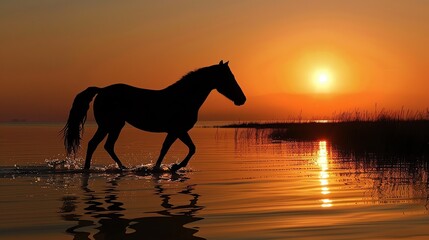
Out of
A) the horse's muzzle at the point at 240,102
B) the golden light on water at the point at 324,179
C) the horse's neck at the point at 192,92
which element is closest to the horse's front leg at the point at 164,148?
the horse's neck at the point at 192,92

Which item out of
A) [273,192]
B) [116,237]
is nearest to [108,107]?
[273,192]

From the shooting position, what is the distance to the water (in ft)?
20.2

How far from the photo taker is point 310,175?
12.7 metres

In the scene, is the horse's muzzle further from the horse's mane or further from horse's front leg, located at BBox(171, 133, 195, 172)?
horse's front leg, located at BBox(171, 133, 195, 172)

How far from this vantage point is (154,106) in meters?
14.3

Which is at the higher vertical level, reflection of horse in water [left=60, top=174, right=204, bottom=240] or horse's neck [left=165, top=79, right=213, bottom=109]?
horse's neck [left=165, top=79, right=213, bottom=109]

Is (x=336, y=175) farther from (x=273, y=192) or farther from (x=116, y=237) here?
(x=116, y=237)

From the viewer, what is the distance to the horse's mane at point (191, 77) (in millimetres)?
13891

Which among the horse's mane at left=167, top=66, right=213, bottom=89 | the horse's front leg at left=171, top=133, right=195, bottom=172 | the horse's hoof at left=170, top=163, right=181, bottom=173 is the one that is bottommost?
the horse's hoof at left=170, top=163, right=181, bottom=173

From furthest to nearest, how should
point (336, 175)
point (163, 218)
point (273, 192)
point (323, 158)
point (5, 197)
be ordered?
point (323, 158), point (336, 175), point (273, 192), point (5, 197), point (163, 218)

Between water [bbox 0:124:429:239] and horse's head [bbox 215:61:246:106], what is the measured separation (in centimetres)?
169

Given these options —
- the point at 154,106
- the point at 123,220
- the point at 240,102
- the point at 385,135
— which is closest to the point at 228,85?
the point at 240,102

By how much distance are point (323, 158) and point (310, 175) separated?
17.8ft

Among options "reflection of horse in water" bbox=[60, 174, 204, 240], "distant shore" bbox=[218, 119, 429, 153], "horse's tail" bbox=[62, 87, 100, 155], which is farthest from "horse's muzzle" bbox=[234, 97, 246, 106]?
"distant shore" bbox=[218, 119, 429, 153]
